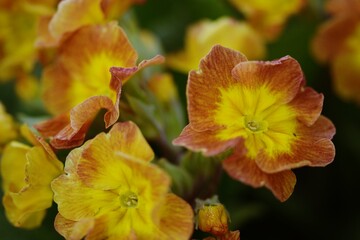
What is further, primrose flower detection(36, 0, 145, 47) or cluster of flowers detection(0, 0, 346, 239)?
primrose flower detection(36, 0, 145, 47)

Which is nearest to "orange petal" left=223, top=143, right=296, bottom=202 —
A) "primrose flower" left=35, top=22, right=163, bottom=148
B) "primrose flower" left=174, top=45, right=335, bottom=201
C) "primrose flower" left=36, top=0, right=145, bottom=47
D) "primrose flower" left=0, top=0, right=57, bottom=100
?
"primrose flower" left=174, top=45, right=335, bottom=201

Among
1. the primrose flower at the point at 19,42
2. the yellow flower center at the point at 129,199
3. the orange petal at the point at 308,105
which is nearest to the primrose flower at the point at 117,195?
the yellow flower center at the point at 129,199

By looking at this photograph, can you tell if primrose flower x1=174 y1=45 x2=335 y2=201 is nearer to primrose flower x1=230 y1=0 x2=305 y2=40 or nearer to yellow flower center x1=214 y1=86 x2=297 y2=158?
yellow flower center x1=214 y1=86 x2=297 y2=158

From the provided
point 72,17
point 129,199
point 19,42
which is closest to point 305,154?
point 129,199

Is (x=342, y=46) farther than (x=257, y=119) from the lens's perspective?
Yes

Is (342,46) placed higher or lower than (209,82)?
lower

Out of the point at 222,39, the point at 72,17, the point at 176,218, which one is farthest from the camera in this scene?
the point at 222,39

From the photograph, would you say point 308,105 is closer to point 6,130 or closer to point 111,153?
point 111,153

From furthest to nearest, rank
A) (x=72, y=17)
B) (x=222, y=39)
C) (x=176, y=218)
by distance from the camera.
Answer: (x=222, y=39), (x=72, y=17), (x=176, y=218)
